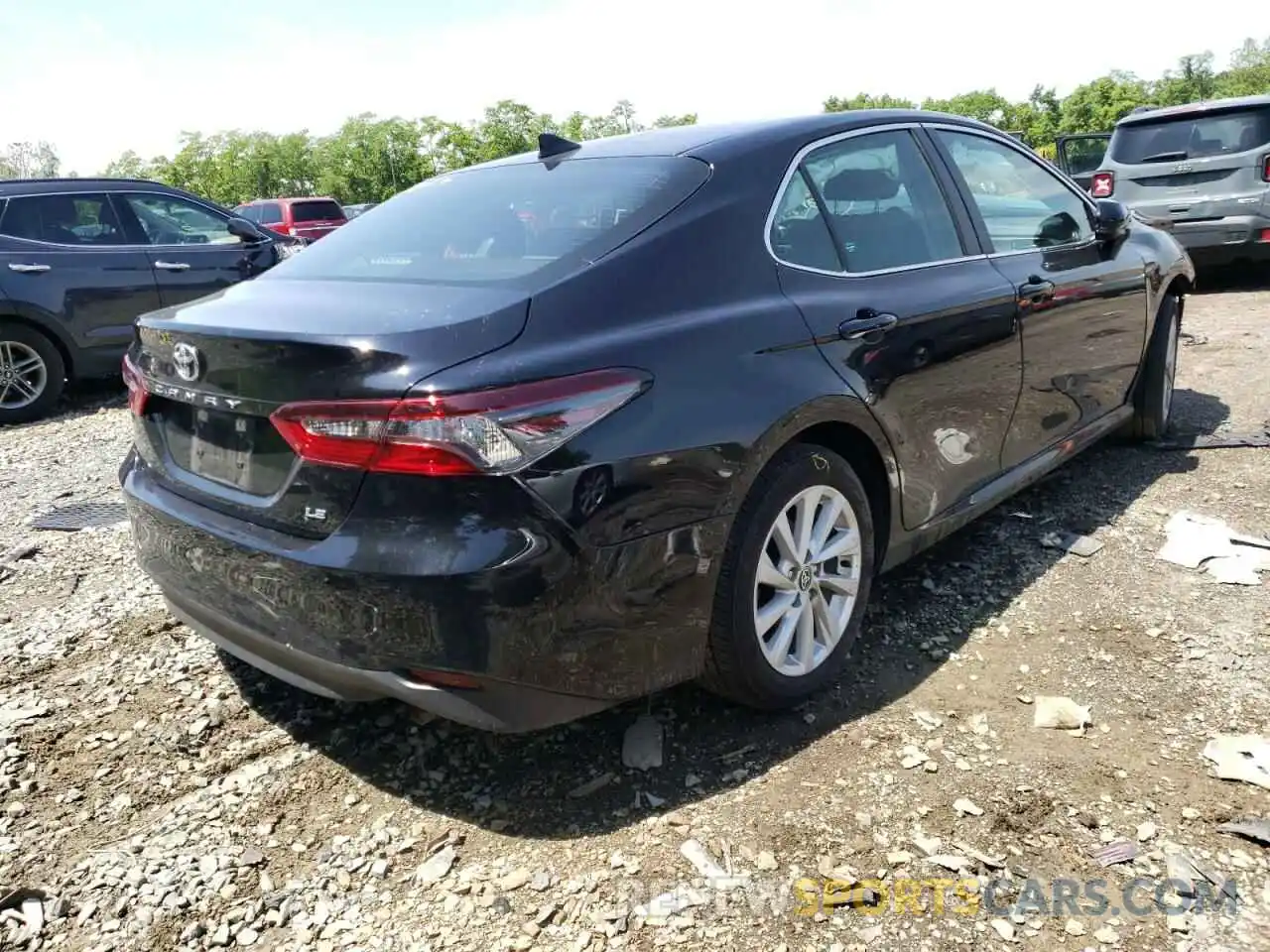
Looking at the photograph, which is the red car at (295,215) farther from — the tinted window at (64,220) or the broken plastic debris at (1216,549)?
the broken plastic debris at (1216,549)

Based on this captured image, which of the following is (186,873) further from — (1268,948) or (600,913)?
(1268,948)

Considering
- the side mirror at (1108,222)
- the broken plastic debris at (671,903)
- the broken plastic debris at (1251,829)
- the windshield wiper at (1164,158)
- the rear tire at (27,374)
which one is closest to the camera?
the broken plastic debris at (671,903)

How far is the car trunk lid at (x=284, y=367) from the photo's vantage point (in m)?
2.06

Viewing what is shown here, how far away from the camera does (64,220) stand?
7406mm

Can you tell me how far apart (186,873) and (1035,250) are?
3.54m

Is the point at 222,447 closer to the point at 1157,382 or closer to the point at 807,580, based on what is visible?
the point at 807,580

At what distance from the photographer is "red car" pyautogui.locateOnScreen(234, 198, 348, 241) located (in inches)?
822

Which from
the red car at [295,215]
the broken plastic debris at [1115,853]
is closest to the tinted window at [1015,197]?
the broken plastic debris at [1115,853]

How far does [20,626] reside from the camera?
3.56 meters

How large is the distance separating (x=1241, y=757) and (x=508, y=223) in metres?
2.45

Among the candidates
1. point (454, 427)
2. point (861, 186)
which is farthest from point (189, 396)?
point (861, 186)

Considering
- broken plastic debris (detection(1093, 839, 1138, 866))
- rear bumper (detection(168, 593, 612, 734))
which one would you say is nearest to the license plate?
rear bumper (detection(168, 593, 612, 734))

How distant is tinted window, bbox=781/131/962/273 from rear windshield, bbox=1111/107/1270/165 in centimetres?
730

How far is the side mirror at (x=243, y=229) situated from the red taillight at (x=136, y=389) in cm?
578
